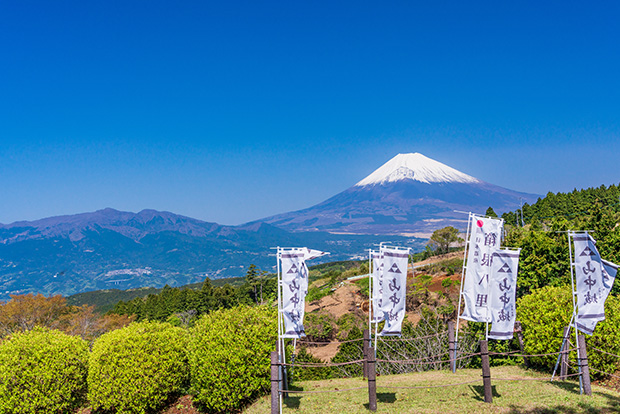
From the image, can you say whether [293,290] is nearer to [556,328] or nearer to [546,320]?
[546,320]

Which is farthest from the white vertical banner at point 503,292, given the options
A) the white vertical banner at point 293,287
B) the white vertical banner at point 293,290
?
the white vertical banner at point 293,290

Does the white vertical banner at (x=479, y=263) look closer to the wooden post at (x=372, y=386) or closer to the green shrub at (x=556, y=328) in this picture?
the green shrub at (x=556, y=328)

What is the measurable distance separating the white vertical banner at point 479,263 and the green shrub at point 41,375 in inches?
351

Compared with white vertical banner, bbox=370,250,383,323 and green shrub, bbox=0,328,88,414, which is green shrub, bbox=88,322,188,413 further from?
white vertical banner, bbox=370,250,383,323

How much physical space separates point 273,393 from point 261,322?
182 cm

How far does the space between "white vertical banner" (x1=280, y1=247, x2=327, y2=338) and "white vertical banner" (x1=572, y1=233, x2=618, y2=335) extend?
514 centimetres

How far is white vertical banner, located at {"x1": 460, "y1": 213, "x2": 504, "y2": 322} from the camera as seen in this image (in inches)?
399

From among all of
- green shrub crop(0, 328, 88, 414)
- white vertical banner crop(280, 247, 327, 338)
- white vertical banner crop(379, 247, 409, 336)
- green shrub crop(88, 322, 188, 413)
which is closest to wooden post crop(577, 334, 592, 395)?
white vertical banner crop(379, 247, 409, 336)

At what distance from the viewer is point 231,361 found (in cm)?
822

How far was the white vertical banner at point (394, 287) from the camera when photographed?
9.53 metres

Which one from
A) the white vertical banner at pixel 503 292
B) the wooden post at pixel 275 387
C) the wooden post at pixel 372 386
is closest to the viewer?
the wooden post at pixel 275 387

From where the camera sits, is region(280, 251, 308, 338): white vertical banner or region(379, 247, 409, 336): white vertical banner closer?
region(280, 251, 308, 338): white vertical banner

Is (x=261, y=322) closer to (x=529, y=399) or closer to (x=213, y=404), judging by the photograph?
(x=213, y=404)

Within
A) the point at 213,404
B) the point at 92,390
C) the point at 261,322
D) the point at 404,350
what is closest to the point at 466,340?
the point at 404,350
